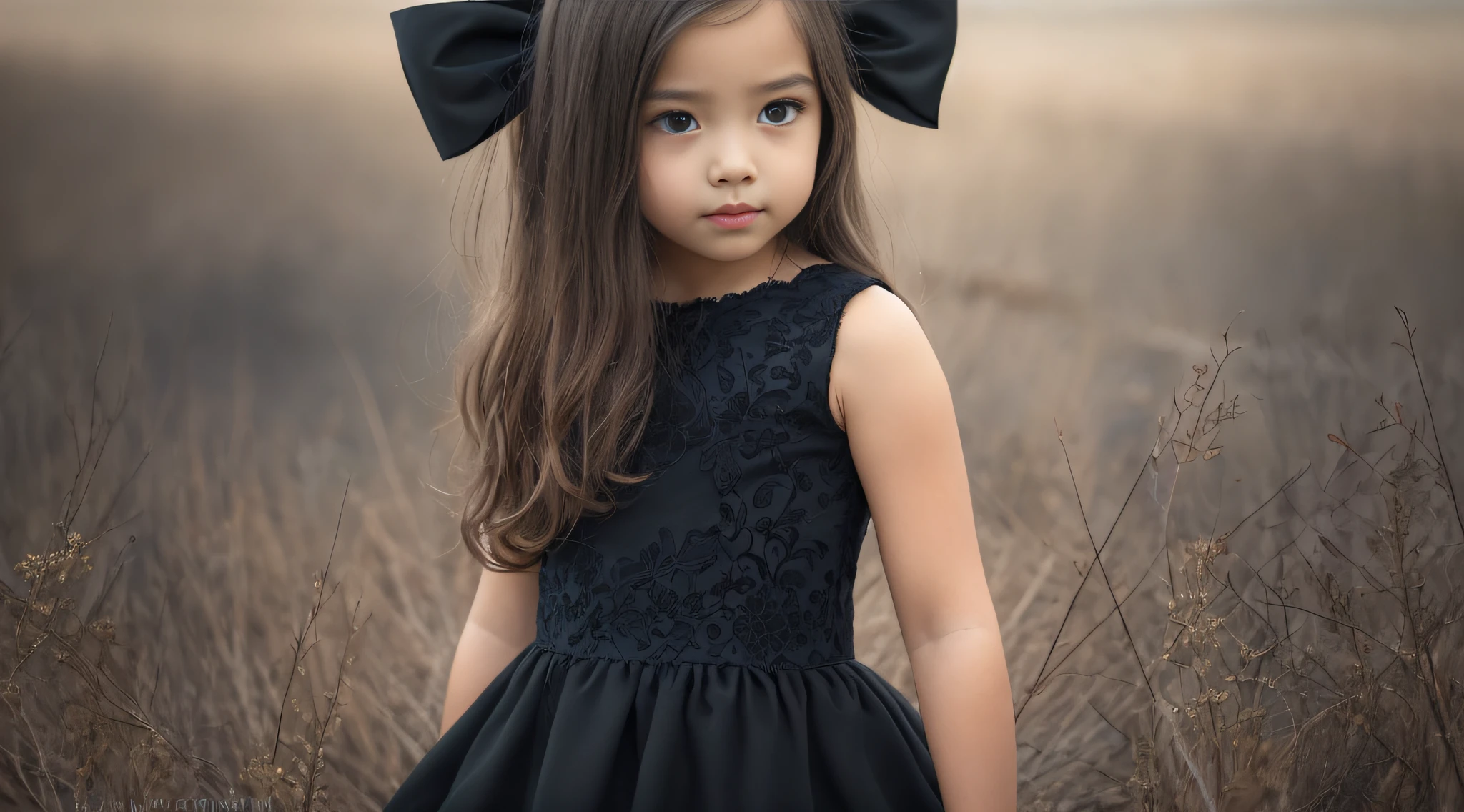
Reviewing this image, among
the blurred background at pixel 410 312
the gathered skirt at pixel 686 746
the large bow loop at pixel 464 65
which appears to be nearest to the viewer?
the gathered skirt at pixel 686 746

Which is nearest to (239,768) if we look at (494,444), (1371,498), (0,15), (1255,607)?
(494,444)

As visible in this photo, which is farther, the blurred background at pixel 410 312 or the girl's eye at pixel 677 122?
the blurred background at pixel 410 312

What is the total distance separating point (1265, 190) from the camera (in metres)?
1.58

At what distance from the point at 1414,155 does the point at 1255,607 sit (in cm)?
65

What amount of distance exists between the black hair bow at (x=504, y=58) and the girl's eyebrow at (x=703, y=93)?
0.35ft

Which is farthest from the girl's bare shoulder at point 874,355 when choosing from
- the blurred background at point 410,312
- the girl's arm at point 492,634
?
the blurred background at point 410,312

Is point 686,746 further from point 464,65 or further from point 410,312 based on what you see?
point 410,312

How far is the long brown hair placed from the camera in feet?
2.80

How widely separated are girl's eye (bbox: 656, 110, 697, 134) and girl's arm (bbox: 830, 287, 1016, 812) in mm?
189

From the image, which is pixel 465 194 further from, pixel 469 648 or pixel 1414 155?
pixel 1414 155

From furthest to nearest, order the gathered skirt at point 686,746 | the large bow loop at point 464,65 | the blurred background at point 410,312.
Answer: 1. the blurred background at point 410,312
2. the large bow loop at point 464,65
3. the gathered skirt at point 686,746

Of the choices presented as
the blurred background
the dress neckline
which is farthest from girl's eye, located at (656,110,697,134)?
the blurred background

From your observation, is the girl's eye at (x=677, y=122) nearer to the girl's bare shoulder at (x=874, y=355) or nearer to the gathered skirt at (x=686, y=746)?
the girl's bare shoulder at (x=874, y=355)

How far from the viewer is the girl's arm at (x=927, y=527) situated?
2.69 feet
